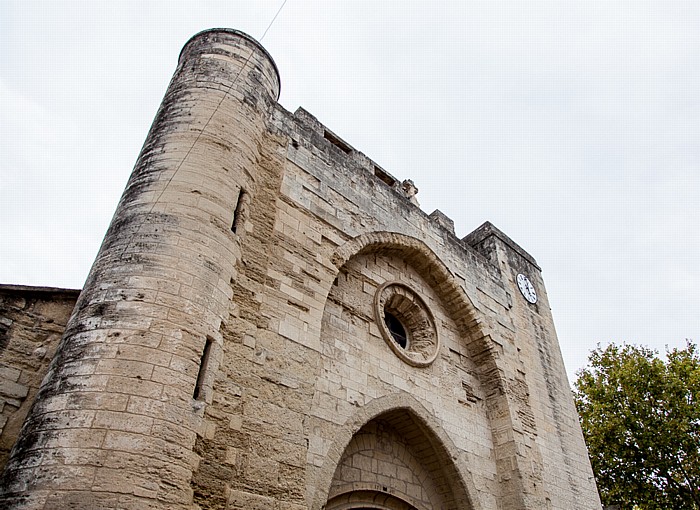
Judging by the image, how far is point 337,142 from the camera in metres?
8.20

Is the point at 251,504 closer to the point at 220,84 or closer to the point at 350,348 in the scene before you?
the point at 350,348

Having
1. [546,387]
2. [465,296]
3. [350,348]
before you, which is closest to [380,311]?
[350,348]

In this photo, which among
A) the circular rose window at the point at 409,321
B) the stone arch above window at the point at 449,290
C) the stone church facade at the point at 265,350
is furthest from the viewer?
the stone arch above window at the point at 449,290

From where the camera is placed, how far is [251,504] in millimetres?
3980

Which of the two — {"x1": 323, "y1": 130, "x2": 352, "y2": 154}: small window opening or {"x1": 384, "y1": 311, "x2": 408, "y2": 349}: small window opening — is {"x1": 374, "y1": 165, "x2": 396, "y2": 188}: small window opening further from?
{"x1": 384, "y1": 311, "x2": 408, "y2": 349}: small window opening

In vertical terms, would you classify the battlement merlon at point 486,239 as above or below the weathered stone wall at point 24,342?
above

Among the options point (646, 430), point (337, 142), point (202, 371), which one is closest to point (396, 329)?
point (337, 142)

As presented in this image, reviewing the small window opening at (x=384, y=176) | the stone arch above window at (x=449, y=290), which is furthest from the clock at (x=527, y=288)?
the small window opening at (x=384, y=176)

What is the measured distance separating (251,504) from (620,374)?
1394cm

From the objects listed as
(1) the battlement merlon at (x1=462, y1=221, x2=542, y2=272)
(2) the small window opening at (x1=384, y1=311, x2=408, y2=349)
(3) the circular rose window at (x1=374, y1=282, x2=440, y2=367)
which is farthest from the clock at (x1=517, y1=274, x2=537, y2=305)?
(2) the small window opening at (x1=384, y1=311, x2=408, y2=349)

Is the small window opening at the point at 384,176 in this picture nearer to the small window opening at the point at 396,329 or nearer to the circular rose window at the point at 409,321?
the circular rose window at the point at 409,321

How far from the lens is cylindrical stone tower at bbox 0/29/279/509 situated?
3275 millimetres

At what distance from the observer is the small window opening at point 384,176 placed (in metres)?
8.77

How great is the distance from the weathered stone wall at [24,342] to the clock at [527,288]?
A: 827 cm
